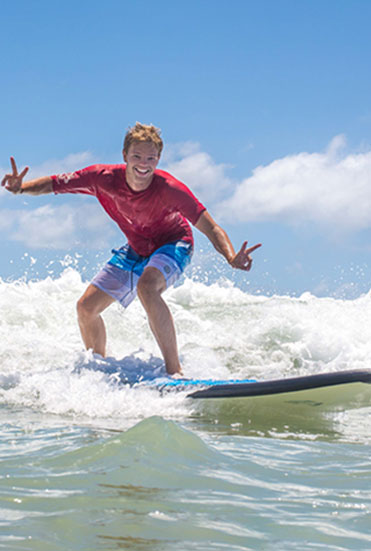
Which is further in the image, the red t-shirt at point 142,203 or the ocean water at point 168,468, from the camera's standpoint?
the red t-shirt at point 142,203

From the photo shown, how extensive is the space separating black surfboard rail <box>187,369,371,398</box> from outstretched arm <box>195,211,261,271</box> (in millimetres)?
936

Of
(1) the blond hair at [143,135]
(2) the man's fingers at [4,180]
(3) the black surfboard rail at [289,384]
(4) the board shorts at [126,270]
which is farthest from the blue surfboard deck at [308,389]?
(2) the man's fingers at [4,180]

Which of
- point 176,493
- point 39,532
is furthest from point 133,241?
point 39,532

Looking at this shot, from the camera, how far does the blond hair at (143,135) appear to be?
5133mm

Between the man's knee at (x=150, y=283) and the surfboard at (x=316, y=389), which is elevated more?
the man's knee at (x=150, y=283)

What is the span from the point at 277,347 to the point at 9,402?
5166 mm

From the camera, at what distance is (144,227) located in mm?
5551

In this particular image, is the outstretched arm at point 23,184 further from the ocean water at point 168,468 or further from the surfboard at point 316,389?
the surfboard at point 316,389

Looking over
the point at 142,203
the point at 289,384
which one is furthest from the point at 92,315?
the point at 289,384

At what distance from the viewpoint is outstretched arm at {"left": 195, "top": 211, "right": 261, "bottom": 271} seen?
491 cm

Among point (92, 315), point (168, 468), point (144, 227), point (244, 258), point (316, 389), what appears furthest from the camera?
point (92, 315)

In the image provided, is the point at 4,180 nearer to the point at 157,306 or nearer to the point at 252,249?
the point at 157,306

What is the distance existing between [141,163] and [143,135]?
24 centimetres

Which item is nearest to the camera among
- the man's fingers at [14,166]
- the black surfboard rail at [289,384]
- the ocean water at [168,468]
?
the ocean water at [168,468]
